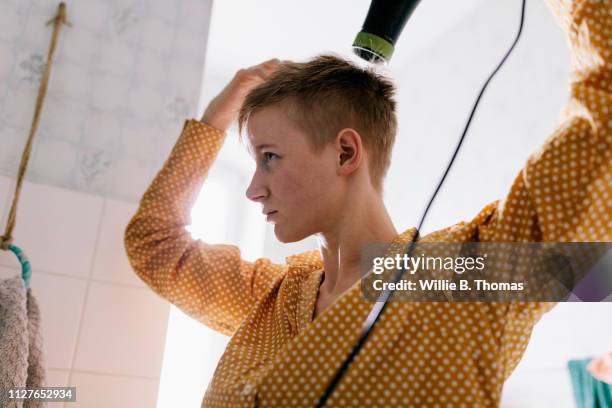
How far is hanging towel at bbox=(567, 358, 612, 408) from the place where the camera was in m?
1.18

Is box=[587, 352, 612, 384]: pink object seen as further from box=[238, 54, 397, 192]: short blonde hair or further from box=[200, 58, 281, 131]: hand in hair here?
box=[200, 58, 281, 131]: hand in hair

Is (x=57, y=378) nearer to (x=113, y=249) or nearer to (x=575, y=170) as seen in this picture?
(x=113, y=249)

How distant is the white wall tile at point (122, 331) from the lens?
1.10m

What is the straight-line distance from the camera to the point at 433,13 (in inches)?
81.7

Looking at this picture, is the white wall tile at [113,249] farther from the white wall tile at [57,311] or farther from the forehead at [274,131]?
the forehead at [274,131]

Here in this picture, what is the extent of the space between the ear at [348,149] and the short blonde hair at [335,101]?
0.01 metres

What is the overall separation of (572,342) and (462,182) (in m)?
0.67

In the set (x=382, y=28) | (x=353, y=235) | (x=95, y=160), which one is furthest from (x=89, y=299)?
(x=382, y=28)

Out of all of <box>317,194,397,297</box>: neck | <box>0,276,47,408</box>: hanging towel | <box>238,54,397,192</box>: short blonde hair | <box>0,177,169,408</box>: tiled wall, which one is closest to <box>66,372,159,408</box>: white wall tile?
<box>0,177,169,408</box>: tiled wall

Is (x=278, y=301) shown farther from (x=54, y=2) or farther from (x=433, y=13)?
(x=433, y=13)

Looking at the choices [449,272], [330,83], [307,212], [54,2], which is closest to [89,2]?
[54,2]

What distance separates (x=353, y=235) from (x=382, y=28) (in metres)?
0.33

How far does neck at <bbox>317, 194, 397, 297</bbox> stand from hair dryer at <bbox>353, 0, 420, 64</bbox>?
0.76ft

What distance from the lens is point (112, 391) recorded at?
1.09 meters
